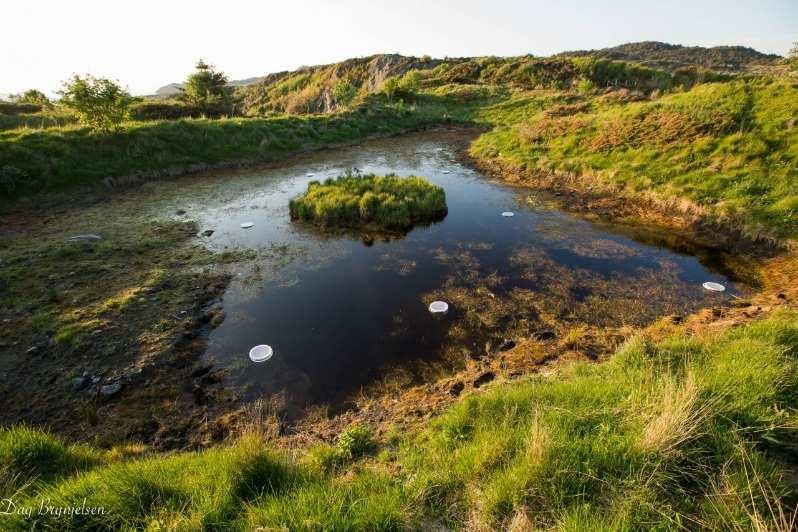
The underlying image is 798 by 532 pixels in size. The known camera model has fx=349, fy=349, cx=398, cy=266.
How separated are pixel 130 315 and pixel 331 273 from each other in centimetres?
506

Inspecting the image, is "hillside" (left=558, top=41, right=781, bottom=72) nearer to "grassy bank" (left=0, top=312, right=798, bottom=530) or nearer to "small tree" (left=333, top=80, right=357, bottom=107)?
"small tree" (left=333, top=80, right=357, bottom=107)

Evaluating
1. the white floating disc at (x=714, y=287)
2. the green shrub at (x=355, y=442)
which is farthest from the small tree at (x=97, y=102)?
the white floating disc at (x=714, y=287)

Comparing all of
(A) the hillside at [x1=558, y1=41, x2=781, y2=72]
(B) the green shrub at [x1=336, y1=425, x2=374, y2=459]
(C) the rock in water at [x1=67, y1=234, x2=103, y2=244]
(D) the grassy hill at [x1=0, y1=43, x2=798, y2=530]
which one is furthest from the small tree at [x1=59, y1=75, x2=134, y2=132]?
(A) the hillside at [x1=558, y1=41, x2=781, y2=72]

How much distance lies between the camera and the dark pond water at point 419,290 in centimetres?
741

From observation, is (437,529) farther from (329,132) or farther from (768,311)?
(329,132)

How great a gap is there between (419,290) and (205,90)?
→ 39.3 meters

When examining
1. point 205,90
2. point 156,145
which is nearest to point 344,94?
point 205,90

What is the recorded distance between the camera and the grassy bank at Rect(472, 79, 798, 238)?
11930 mm

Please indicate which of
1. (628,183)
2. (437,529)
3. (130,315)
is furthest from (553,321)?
(628,183)

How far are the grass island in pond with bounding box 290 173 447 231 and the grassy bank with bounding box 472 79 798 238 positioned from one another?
7.93 meters

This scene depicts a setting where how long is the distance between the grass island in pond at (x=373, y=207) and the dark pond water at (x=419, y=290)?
76cm

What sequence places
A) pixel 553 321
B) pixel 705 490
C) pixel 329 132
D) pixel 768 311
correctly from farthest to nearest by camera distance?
1. pixel 329 132
2. pixel 553 321
3. pixel 768 311
4. pixel 705 490

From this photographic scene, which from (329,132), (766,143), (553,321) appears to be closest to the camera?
(553,321)

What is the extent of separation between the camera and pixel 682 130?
1620 centimetres
